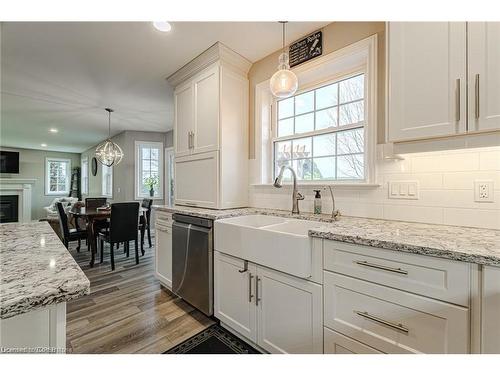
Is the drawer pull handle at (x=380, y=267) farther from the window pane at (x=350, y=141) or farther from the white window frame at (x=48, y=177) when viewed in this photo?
the white window frame at (x=48, y=177)

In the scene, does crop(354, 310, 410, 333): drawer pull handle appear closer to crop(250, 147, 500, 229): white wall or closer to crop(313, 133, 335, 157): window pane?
crop(250, 147, 500, 229): white wall

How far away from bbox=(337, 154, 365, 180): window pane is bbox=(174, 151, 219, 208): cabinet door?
1.14 metres

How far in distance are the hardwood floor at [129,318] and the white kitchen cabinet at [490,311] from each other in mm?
1744

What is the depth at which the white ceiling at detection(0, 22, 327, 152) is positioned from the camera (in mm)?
1994

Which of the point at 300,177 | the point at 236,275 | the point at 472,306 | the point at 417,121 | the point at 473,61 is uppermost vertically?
the point at 473,61

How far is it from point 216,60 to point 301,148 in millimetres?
1199

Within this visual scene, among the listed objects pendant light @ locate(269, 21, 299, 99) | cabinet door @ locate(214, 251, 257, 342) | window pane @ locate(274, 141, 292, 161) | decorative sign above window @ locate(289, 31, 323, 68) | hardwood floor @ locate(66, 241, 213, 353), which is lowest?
hardwood floor @ locate(66, 241, 213, 353)

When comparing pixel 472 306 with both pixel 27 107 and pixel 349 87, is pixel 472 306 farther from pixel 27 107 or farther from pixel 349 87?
pixel 27 107

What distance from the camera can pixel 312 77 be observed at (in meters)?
2.14

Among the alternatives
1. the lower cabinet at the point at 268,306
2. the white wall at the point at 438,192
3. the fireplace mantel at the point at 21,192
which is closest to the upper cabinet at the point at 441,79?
the white wall at the point at 438,192

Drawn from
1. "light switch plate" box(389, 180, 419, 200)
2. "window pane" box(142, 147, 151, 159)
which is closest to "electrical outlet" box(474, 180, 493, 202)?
"light switch plate" box(389, 180, 419, 200)

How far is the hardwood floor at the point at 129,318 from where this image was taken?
1719mm
